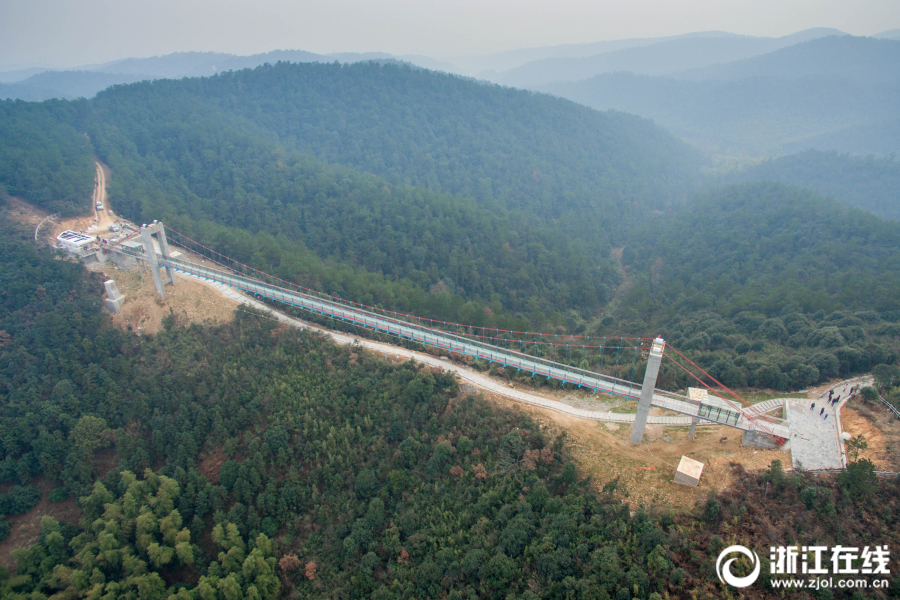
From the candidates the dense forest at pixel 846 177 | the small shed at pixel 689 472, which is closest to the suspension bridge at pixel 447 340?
the small shed at pixel 689 472

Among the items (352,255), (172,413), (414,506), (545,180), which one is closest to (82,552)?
(172,413)

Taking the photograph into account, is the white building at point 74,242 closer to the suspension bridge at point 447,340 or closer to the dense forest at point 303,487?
the suspension bridge at point 447,340

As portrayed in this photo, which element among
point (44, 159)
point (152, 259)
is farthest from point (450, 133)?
point (152, 259)

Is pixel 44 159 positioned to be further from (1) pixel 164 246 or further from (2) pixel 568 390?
(2) pixel 568 390

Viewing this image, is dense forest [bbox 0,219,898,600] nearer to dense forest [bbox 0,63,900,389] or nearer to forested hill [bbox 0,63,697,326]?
dense forest [bbox 0,63,900,389]

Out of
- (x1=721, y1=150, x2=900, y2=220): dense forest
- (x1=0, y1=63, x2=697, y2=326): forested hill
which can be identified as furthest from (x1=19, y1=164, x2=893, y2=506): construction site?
(x1=721, y1=150, x2=900, y2=220): dense forest

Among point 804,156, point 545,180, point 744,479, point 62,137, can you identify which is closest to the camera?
point 744,479

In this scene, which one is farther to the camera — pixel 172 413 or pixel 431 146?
pixel 431 146

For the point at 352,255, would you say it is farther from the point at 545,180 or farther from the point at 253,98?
the point at 253,98
